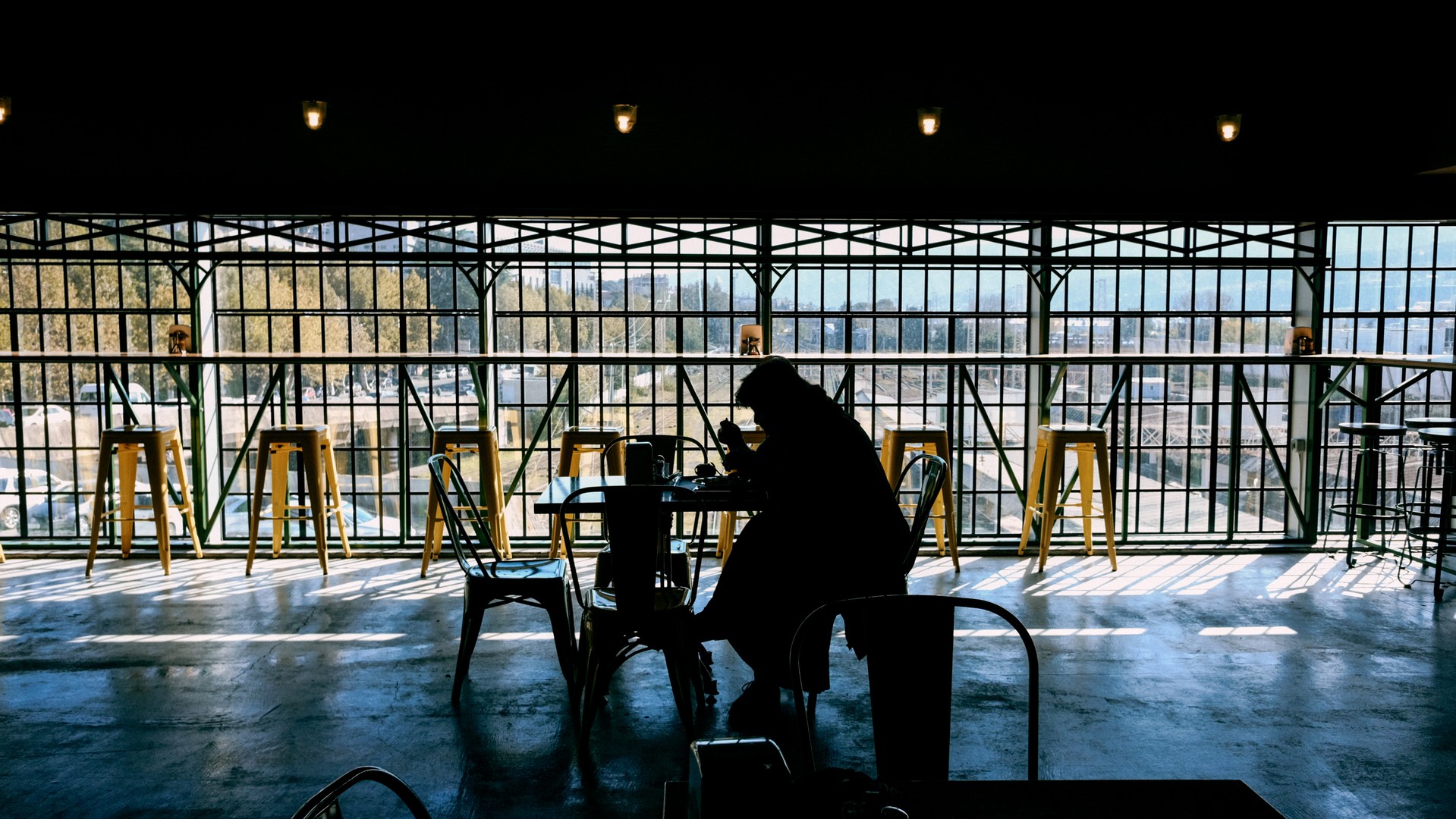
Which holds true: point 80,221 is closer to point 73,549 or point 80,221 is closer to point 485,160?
point 73,549

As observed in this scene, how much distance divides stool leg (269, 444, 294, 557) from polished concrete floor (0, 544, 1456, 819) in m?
0.65

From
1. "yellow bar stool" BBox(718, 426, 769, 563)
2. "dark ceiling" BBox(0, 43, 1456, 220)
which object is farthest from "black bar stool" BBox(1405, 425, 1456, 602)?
"yellow bar stool" BBox(718, 426, 769, 563)

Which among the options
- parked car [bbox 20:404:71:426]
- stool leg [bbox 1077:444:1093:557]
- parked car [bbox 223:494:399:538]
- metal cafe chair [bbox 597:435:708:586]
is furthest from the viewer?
parked car [bbox 20:404:71:426]

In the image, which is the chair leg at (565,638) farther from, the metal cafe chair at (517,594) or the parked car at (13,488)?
the parked car at (13,488)

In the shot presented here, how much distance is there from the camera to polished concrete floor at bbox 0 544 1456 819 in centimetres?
347

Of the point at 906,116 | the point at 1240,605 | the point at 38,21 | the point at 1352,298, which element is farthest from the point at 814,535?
the point at 1352,298

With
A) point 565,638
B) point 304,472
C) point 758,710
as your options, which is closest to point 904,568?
point 758,710

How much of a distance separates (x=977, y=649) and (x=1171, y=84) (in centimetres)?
377

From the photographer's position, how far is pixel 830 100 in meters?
6.47

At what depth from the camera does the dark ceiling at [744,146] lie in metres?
6.34

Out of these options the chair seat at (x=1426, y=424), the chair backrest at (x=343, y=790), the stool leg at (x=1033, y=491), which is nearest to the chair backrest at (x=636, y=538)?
the chair backrest at (x=343, y=790)

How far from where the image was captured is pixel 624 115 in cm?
603

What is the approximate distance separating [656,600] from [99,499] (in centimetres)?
444

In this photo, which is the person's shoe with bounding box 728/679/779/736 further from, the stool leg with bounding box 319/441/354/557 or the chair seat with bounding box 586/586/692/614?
the stool leg with bounding box 319/441/354/557
